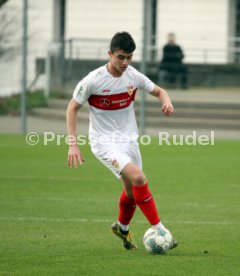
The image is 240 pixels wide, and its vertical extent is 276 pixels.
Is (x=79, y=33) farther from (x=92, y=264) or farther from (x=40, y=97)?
(x=92, y=264)

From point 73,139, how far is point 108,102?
529 mm

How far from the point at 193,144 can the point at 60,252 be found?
15.0m

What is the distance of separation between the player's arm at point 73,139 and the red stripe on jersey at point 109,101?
0.20 meters

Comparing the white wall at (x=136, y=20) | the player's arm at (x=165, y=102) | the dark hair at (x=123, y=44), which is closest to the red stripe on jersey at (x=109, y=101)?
the player's arm at (x=165, y=102)

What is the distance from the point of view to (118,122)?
10117 mm

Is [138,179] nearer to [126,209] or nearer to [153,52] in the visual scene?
[126,209]

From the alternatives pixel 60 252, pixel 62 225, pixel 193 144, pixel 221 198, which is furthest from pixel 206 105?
pixel 60 252

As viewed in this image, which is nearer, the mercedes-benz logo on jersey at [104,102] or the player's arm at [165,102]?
the player's arm at [165,102]

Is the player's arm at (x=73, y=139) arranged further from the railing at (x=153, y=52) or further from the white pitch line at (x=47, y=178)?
Result: the railing at (x=153, y=52)

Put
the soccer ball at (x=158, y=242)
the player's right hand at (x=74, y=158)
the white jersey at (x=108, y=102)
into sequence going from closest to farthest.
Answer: the soccer ball at (x=158, y=242) → the player's right hand at (x=74, y=158) → the white jersey at (x=108, y=102)

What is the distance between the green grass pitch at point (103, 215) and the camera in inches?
352

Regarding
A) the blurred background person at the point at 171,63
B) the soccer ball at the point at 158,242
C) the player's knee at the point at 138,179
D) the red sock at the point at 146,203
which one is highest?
the player's knee at the point at 138,179

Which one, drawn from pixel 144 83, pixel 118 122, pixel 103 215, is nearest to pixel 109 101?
pixel 118 122

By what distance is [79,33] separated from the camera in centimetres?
3741
